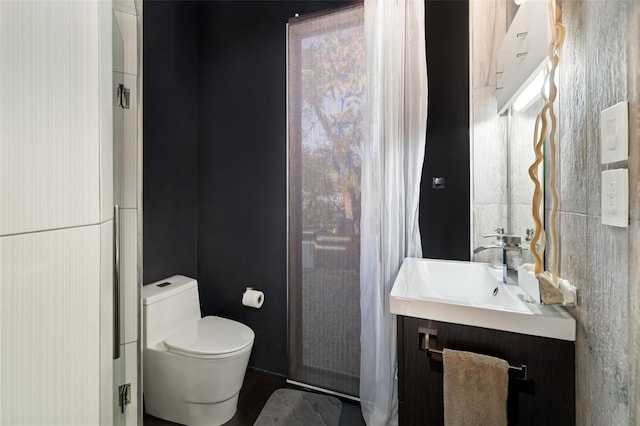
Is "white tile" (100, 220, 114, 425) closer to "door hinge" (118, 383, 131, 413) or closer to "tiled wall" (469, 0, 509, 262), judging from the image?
"door hinge" (118, 383, 131, 413)

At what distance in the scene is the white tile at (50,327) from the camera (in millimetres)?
441

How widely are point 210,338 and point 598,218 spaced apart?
5.70 ft

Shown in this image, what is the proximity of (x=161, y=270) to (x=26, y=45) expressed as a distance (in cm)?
168

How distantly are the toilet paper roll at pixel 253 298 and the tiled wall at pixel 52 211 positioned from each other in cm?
129

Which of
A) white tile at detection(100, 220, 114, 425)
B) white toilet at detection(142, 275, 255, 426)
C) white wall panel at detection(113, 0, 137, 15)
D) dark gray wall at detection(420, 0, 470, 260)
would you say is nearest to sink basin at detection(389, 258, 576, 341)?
dark gray wall at detection(420, 0, 470, 260)

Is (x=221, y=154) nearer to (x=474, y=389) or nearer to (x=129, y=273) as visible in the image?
(x=129, y=273)

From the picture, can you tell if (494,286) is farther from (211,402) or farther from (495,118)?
(211,402)

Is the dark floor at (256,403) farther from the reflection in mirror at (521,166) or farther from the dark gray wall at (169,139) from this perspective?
the reflection in mirror at (521,166)

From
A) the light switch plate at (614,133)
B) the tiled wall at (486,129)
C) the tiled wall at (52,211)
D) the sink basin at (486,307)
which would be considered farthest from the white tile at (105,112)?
the tiled wall at (486,129)

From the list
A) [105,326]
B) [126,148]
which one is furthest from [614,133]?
[126,148]

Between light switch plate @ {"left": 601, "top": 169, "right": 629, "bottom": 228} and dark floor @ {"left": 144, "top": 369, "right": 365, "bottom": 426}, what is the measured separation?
1541 mm

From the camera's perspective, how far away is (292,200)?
1.92 metres

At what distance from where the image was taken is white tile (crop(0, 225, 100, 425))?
441 mm

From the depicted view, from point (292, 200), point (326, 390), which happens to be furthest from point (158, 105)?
point (326, 390)
